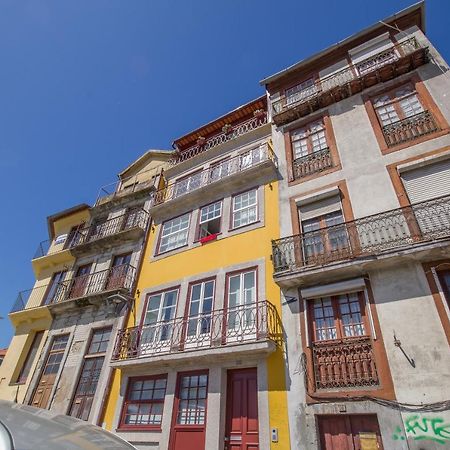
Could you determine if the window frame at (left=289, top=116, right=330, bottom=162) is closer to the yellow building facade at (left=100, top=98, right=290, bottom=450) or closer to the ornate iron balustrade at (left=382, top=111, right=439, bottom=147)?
the yellow building facade at (left=100, top=98, right=290, bottom=450)

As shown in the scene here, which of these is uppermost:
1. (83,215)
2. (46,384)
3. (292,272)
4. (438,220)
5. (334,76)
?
(334,76)

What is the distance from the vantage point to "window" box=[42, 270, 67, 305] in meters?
15.9

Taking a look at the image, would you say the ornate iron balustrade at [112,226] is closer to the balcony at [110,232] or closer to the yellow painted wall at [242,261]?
the balcony at [110,232]

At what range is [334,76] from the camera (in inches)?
523

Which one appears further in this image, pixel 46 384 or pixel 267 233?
pixel 46 384

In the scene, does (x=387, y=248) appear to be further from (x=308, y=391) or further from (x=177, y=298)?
(x=177, y=298)

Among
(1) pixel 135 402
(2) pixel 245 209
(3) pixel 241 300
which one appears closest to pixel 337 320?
(3) pixel 241 300

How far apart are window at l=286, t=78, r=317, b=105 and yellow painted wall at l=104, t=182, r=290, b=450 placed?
189 inches

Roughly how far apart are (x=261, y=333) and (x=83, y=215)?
1416 centimetres

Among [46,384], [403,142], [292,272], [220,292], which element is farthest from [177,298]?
[403,142]

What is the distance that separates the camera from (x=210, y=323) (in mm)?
10359

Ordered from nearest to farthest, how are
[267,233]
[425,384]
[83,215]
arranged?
[425,384] → [267,233] → [83,215]

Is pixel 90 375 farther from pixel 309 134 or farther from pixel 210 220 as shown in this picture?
pixel 309 134

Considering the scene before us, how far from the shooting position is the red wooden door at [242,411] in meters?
8.37
